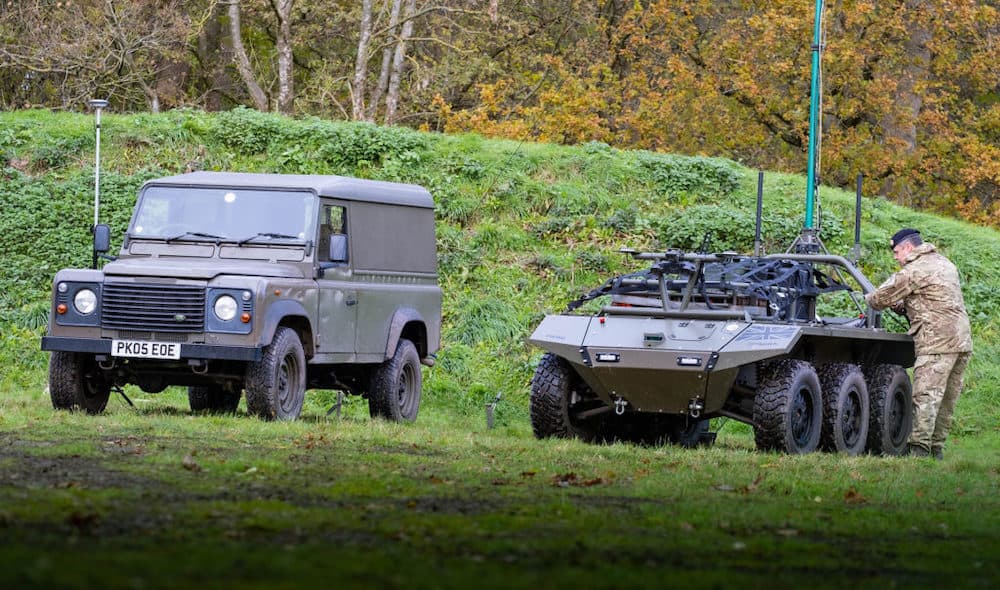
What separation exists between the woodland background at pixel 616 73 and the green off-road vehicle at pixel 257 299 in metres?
16.1

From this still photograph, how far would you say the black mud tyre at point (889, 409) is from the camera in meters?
Result: 15.1

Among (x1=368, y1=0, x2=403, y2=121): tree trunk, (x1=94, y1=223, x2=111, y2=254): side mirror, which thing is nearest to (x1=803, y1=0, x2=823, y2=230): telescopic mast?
(x1=94, y1=223, x2=111, y2=254): side mirror

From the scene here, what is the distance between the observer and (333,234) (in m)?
15.2

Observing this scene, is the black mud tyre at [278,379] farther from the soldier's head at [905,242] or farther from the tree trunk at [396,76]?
the tree trunk at [396,76]

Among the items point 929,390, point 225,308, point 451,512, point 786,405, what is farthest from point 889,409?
point 451,512

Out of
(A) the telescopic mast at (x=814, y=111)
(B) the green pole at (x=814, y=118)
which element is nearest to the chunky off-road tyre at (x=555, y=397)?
(B) the green pole at (x=814, y=118)

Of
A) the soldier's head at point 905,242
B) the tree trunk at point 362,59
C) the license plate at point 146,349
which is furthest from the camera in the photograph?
the tree trunk at point 362,59

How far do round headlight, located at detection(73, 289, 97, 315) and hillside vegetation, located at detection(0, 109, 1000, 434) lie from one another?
6.62 meters

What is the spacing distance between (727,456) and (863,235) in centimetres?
1275

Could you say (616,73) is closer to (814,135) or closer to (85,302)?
(814,135)

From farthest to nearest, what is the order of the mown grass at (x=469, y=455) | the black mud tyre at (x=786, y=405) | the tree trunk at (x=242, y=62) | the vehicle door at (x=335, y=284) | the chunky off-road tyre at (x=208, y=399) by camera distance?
the tree trunk at (x=242, y=62), the chunky off-road tyre at (x=208, y=399), the vehicle door at (x=335, y=284), the black mud tyre at (x=786, y=405), the mown grass at (x=469, y=455)

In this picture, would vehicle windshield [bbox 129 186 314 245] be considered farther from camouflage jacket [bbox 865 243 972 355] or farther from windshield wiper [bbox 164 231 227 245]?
camouflage jacket [bbox 865 243 972 355]

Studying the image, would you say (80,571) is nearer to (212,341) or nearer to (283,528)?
(283,528)

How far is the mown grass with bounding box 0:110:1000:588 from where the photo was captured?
21.3ft
